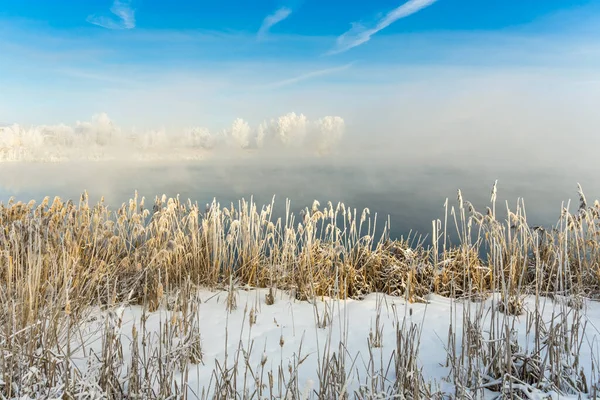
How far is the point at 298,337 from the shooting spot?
10.2 feet

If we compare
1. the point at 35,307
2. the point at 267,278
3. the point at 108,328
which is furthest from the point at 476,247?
the point at 35,307

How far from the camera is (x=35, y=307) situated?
2938 mm

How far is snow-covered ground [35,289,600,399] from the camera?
7.68 feet

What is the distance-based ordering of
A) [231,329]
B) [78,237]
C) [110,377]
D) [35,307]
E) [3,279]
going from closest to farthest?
[110,377]
[35,307]
[231,329]
[3,279]
[78,237]

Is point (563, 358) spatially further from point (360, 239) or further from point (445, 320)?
point (360, 239)

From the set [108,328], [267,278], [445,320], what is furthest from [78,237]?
[445,320]

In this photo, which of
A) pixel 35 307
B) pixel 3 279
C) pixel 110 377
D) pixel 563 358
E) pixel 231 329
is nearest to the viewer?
pixel 110 377

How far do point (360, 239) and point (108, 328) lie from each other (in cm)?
324

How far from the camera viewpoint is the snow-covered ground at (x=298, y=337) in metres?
2.34

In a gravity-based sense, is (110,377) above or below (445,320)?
above

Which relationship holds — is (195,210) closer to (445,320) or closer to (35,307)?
(35,307)

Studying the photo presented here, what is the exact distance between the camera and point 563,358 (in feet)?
8.11

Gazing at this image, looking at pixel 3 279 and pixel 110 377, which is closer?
pixel 110 377

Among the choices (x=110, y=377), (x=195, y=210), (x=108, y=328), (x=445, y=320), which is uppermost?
(x=195, y=210)
